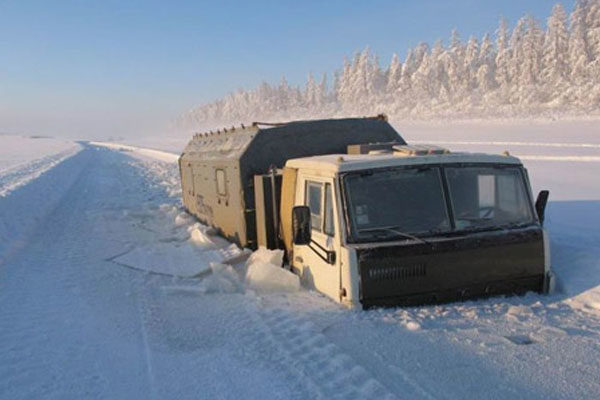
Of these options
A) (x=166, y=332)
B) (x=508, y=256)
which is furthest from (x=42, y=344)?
(x=508, y=256)

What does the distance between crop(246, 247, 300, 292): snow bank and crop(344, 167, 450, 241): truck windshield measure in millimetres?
1380

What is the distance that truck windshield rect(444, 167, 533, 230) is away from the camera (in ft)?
18.5

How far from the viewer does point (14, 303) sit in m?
6.47

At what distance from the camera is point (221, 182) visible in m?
9.41

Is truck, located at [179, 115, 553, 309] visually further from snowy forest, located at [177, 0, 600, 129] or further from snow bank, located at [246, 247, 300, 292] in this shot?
snowy forest, located at [177, 0, 600, 129]

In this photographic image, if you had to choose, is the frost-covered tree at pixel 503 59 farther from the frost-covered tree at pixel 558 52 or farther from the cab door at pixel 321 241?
the cab door at pixel 321 241

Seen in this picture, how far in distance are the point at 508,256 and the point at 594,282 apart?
1.17 m

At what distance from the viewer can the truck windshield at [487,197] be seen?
5.62 m

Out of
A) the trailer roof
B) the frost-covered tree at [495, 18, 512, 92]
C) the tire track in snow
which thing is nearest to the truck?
the tire track in snow

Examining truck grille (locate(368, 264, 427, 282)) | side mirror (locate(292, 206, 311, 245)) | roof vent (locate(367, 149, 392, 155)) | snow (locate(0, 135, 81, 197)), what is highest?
roof vent (locate(367, 149, 392, 155))

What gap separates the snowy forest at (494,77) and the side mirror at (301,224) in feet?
169

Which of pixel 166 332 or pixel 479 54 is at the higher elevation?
pixel 479 54

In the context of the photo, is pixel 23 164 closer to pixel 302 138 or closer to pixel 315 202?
pixel 302 138

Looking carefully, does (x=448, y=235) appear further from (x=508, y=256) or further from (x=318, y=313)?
(x=318, y=313)
